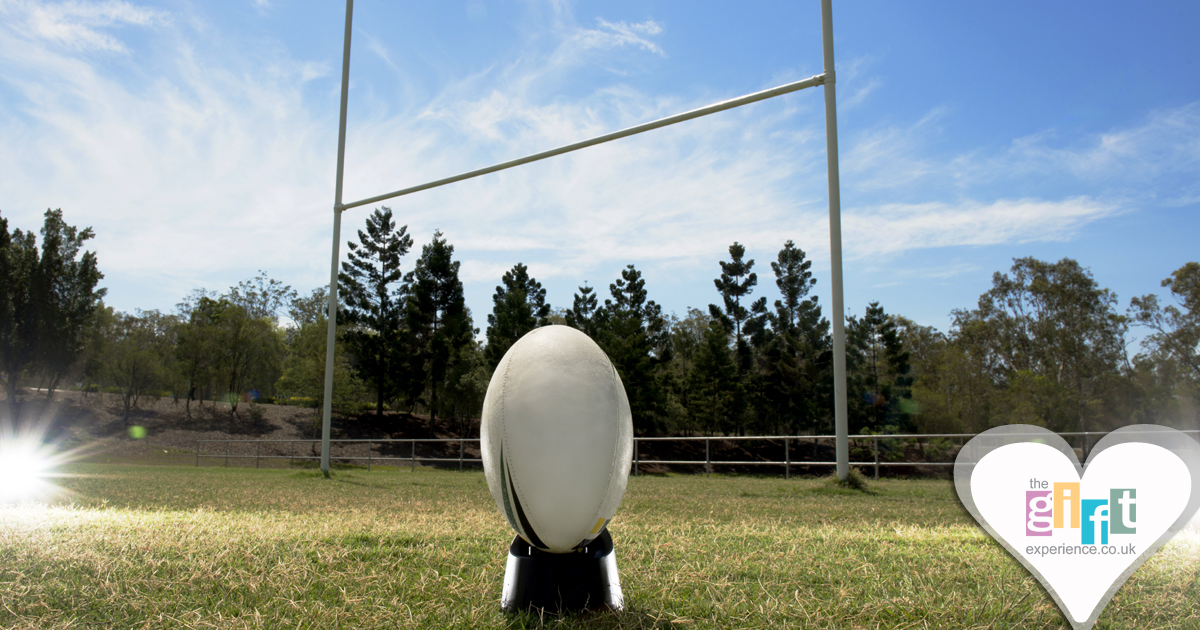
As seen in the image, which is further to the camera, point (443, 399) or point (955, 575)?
point (443, 399)

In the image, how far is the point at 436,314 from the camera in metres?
36.6

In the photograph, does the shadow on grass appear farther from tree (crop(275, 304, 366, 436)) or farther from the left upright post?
tree (crop(275, 304, 366, 436))

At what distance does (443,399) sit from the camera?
36.5 m

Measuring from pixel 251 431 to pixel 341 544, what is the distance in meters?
37.9

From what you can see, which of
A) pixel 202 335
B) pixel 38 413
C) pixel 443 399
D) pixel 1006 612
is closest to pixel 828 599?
pixel 1006 612

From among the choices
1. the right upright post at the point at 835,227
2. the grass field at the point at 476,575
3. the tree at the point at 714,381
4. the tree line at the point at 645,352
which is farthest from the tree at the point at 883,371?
the grass field at the point at 476,575

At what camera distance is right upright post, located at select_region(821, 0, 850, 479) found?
25.1 ft

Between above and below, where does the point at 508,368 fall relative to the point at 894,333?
below

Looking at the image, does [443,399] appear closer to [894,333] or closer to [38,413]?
[38,413]

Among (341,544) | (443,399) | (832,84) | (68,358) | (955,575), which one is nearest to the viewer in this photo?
(955,575)

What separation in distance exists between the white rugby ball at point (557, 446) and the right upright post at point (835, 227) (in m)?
5.68

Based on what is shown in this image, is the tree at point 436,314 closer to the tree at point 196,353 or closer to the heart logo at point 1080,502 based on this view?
the tree at point 196,353

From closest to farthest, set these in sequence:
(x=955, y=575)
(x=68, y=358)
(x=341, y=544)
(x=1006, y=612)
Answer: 1. (x=1006, y=612)
2. (x=955, y=575)
3. (x=341, y=544)
4. (x=68, y=358)

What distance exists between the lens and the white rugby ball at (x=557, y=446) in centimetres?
250
